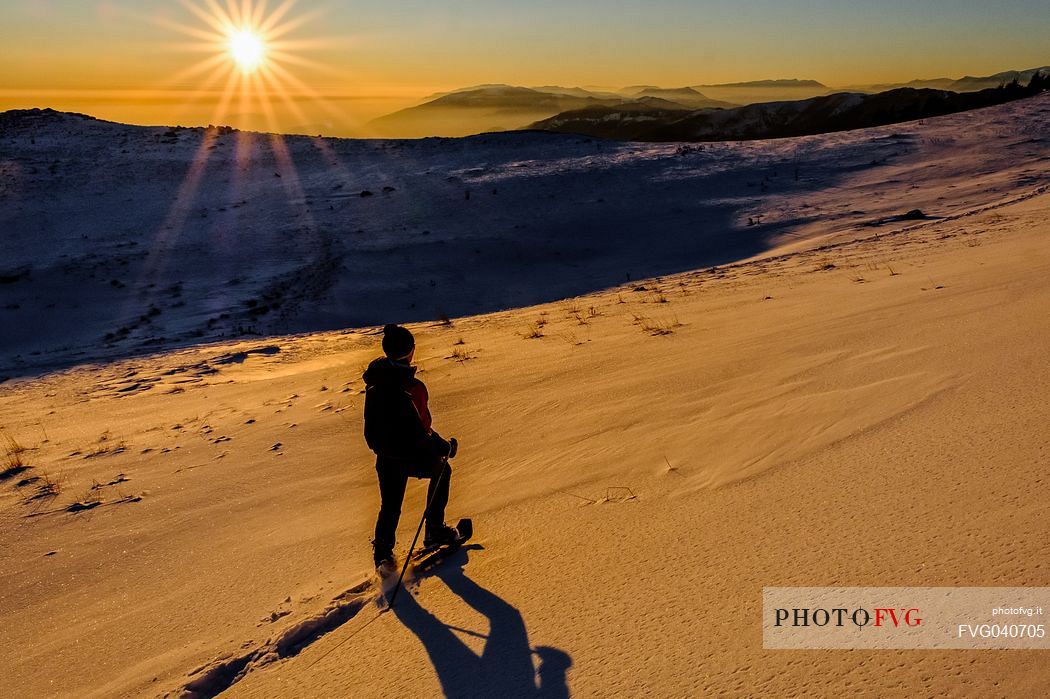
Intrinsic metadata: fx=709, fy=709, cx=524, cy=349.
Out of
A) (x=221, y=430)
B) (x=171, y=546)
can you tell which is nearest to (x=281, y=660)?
(x=171, y=546)

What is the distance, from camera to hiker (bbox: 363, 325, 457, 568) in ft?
11.6

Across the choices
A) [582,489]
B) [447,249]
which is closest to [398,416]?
[582,489]

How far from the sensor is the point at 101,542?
4.61 meters

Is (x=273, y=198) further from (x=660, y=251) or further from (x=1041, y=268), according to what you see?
(x=1041, y=268)

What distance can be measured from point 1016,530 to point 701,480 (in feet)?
4.95

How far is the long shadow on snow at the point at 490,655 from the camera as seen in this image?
249cm

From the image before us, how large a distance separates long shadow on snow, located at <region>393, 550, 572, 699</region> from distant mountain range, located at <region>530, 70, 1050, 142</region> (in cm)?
4367

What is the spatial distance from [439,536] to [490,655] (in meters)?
1.17

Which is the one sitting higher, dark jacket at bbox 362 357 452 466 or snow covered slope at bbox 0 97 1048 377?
snow covered slope at bbox 0 97 1048 377

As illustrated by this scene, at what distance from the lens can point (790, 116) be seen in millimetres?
61781

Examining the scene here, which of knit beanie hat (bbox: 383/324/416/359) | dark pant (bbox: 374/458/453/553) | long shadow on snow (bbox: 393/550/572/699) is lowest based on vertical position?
long shadow on snow (bbox: 393/550/572/699)

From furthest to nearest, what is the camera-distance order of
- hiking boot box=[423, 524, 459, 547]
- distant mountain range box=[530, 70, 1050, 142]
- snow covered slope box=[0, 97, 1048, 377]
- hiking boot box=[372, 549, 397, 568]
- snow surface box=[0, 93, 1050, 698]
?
distant mountain range box=[530, 70, 1050, 142] < snow covered slope box=[0, 97, 1048, 377] < hiking boot box=[423, 524, 459, 547] < hiking boot box=[372, 549, 397, 568] < snow surface box=[0, 93, 1050, 698]

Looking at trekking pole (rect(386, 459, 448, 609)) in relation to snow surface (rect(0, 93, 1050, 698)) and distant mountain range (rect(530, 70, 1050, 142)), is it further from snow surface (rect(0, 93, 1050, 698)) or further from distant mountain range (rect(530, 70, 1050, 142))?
distant mountain range (rect(530, 70, 1050, 142))

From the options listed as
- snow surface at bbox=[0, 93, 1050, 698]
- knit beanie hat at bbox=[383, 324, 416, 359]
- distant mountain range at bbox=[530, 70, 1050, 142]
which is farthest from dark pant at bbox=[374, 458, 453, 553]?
distant mountain range at bbox=[530, 70, 1050, 142]
